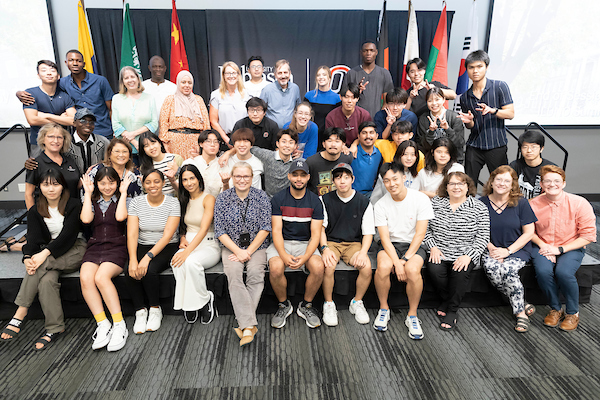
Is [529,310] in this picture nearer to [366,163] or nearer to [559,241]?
[559,241]

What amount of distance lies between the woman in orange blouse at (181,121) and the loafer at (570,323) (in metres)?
3.32

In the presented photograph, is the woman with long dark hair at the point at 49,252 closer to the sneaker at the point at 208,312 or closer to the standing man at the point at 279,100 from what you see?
the sneaker at the point at 208,312

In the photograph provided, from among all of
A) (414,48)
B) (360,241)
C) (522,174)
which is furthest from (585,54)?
(360,241)

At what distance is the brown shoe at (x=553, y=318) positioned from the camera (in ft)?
8.12

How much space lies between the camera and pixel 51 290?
239 centimetres

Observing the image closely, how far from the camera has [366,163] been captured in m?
3.18

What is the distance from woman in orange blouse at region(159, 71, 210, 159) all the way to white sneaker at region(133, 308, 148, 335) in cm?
153

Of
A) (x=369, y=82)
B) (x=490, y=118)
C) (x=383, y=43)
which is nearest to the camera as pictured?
(x=490, y=118)

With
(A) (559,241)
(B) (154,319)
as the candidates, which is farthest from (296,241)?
(A) (559,241)

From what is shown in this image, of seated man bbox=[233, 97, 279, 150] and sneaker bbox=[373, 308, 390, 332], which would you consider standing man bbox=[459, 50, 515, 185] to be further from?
sneaker bbox=[373, 308, 390, 332]

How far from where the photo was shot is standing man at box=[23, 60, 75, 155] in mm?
3250

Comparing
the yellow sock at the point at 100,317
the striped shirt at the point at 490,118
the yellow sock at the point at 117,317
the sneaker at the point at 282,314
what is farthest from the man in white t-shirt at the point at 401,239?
the yellow sock at the point at 100,317

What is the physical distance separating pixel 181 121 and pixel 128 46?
1925 millimetres

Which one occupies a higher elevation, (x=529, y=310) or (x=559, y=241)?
(x=559, y=241)
